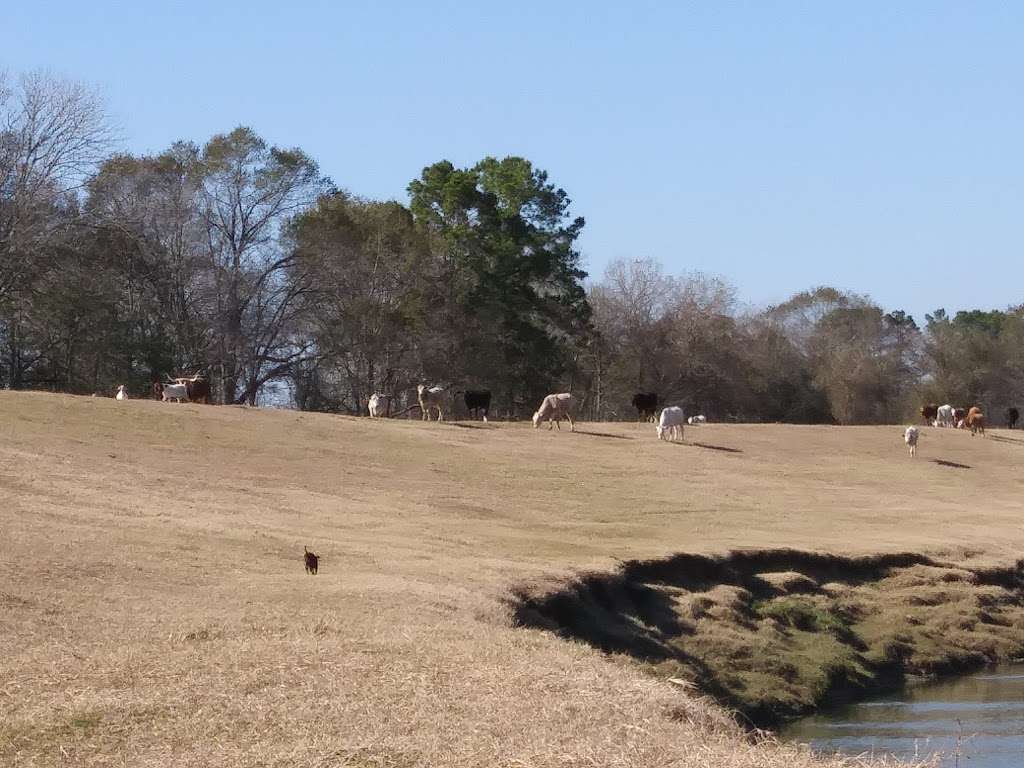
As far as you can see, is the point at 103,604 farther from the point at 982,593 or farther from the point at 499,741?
the point at 982,593

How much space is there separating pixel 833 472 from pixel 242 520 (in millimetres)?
25782

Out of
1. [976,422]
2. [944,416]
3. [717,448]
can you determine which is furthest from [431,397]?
[944,416]

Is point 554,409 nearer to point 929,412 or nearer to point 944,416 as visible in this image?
point 944,416

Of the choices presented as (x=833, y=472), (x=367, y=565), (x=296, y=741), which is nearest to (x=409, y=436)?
(x=833, y=472)

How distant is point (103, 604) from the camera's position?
1702 centimetres

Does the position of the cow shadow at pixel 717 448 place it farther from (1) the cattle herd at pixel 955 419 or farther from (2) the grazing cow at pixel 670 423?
(1) the cattle herd at pixel 955 419

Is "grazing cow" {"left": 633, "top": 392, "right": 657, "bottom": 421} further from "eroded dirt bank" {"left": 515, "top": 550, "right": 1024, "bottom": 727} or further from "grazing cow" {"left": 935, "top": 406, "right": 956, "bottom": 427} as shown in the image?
"eroded dirt bank" {"left": 515, "top": 550, "right": 1024, "bottom": 727}

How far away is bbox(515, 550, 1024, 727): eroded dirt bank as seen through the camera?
21891 millimetres

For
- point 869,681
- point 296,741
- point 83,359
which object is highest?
point 83,359

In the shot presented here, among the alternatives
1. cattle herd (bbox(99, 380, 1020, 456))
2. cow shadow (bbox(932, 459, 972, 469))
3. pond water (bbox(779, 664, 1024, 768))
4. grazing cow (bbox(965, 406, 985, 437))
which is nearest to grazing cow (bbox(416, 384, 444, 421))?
cattle herd (bbox(99, 380, 1020, 456))

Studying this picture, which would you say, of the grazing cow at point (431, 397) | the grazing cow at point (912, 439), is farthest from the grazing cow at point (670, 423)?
the grazing cow at point (912, 439)

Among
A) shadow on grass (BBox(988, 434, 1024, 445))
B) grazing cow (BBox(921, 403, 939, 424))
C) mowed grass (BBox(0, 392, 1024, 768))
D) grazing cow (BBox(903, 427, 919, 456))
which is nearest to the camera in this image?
mowed grass (BBox(0, 392, 1024, 768))

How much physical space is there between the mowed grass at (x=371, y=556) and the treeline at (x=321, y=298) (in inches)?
666

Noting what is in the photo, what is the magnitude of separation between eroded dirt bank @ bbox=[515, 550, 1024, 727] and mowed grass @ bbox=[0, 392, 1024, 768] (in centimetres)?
74
